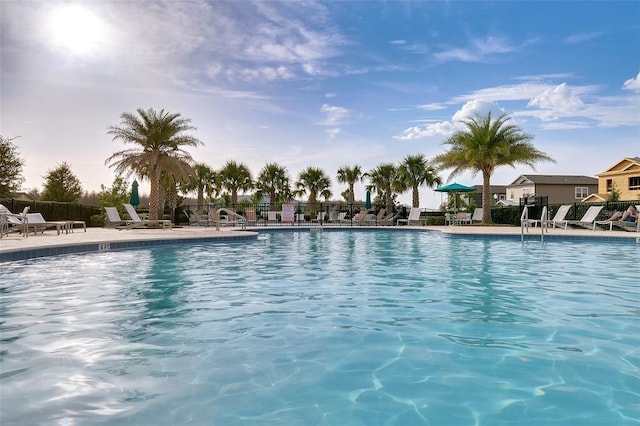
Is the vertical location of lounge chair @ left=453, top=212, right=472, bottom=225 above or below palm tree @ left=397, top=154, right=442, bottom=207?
below

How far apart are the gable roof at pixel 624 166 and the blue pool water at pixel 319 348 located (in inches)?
1332

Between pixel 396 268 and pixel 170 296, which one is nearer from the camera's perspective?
pixel 170 296

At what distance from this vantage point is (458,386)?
300cm

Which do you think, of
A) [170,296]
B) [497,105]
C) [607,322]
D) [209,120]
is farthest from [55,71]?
[497,105]

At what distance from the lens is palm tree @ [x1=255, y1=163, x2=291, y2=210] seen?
112 ft

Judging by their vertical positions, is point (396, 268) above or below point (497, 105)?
below

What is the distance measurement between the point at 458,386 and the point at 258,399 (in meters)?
1.35

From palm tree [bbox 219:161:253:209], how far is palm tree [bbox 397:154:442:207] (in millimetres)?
11694

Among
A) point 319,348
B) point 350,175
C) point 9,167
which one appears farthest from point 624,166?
point 9,167

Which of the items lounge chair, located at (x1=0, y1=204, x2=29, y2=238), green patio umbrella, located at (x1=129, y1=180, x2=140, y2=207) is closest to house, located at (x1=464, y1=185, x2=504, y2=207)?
green patio umbrella, located at (x1=129, y1=180, x2=140, y2=207)

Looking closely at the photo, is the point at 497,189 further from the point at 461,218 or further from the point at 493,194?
the point at 461,218

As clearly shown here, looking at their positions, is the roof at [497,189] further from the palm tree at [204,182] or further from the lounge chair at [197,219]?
the lounge chair at [197,219]

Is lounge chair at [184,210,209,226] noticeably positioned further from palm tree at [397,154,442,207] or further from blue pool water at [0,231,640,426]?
blue pool water at [0,231,640,426]

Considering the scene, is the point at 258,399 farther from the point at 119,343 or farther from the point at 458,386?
the point at 119,343
